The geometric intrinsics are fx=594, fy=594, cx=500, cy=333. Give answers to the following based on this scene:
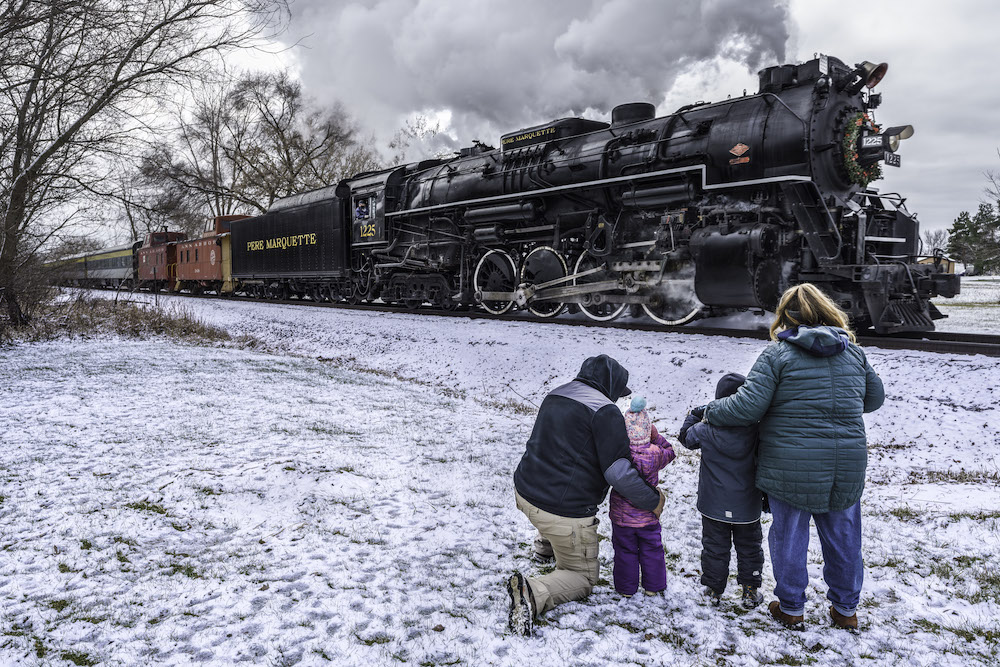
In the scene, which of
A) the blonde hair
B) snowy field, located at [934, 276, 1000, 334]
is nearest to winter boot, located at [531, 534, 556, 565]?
the blonde hair

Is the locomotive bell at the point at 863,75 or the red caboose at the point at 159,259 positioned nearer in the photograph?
the locomotive bell at the point at 863,75

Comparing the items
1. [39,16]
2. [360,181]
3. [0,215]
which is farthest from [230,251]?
[39,16]

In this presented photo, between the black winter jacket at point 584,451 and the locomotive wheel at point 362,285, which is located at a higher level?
the locomotive wheel at point 362,285

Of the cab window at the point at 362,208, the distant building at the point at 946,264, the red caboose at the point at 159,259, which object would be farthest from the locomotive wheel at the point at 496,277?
the red caboose at the point at 159,259

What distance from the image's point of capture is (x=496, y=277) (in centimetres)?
1261

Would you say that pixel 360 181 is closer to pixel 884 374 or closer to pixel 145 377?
pixel 145 377

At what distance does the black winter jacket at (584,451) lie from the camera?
9.21 ft

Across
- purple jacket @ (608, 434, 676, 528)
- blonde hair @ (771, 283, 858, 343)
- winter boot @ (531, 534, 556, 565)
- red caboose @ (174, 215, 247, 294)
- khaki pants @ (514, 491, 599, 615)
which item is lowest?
winter boot @ (531, 534, 556, 565)

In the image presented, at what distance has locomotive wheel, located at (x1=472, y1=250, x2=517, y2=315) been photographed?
40.1 feet

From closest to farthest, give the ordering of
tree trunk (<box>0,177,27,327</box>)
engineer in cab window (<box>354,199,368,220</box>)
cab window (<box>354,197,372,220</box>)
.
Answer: tree trunk (<box>0,177,27,327</box>), cab window (<box>354,197,372,220</box>), engineer in cab window (<box>354,199,368,220</box>)

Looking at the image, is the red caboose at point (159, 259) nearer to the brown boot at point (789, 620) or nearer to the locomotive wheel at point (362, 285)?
the locomotive wheel at point (362, 285)

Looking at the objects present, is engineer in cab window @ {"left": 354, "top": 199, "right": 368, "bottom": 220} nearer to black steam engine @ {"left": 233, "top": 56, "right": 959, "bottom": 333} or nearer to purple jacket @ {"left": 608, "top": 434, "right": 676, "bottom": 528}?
black steam engine @ {"left": 233, "top": 56, "right": 959, "bottom": 333}

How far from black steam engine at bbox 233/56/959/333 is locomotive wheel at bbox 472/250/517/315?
0.11 ft

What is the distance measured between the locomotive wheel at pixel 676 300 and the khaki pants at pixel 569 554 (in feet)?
21.6
